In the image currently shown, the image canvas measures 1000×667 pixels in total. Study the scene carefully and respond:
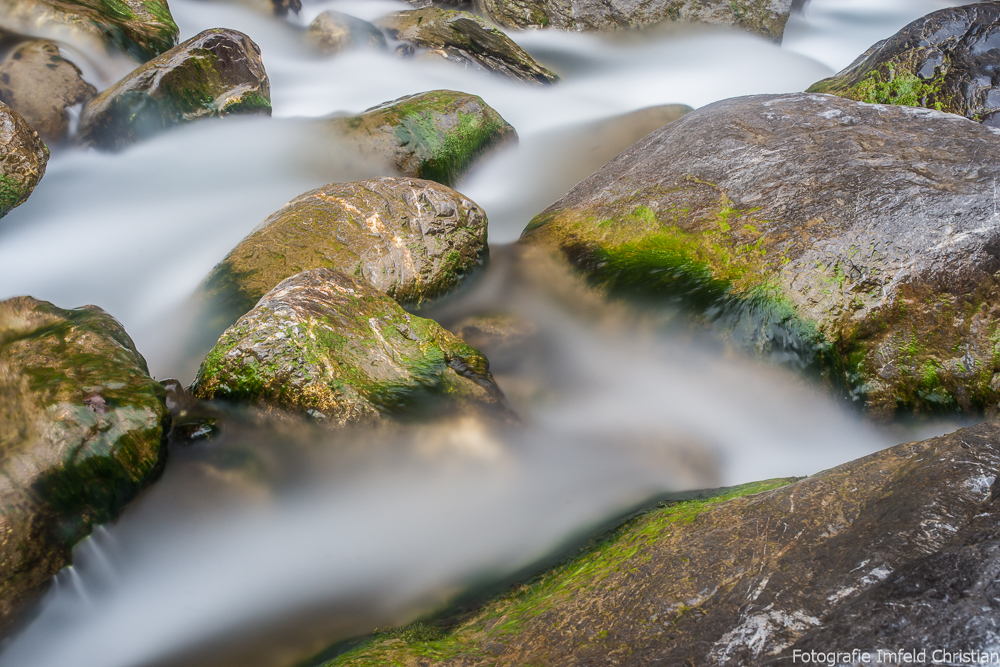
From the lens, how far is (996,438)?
2504 millimetres

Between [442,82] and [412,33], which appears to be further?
[412,33]

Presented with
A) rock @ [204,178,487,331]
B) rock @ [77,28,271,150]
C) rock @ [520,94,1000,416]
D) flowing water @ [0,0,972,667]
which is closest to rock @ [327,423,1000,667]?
flowing water @ [0,0,972,667]

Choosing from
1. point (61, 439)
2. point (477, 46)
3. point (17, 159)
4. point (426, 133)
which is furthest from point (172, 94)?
point (61, 439)

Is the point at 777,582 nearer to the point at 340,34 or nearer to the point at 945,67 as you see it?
the point at 945,67

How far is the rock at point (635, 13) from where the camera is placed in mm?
11836

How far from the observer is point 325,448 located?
3662 millimetres

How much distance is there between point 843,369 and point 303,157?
582 cm

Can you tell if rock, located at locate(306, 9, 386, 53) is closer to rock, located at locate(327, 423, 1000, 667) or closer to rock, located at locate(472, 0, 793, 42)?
rock, located at locate(472, 0, 793, 42)

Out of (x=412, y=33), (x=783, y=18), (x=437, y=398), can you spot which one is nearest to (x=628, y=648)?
(x=437, y=398)

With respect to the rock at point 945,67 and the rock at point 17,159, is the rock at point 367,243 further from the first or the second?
the rock at point 945,67

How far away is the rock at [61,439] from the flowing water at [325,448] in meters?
0.17

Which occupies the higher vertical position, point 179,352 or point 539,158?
point 539,158

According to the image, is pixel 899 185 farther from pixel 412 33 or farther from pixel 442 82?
pixel 412 33

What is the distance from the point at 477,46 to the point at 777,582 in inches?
393
